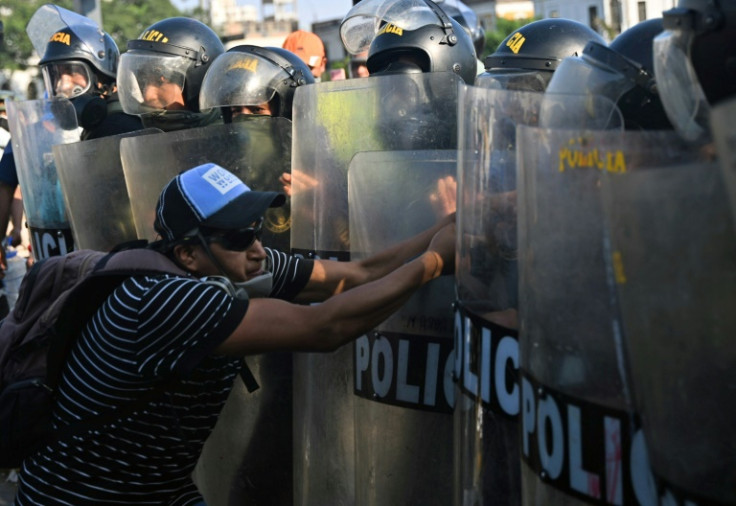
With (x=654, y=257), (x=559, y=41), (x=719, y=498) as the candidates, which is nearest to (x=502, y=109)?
(x=654, y=257)

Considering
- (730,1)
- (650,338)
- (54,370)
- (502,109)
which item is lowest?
(54,370)

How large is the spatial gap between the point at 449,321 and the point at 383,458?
0.45m

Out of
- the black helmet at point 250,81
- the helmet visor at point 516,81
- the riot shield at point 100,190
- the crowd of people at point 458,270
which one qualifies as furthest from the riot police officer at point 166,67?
the helmet visor at point 516,81

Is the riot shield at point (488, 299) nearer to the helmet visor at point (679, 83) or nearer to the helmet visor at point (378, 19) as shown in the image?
the helmet visor at point (679, 83)

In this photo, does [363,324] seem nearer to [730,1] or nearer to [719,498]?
[730,1]

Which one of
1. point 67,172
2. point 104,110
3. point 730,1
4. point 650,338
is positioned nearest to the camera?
point 650,338

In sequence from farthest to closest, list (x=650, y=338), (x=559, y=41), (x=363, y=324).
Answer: (x=559, y=41) → (x=363, y=324) → (x=650, y=338)

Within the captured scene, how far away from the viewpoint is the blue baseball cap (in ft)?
10.9

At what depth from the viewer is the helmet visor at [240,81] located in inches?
203

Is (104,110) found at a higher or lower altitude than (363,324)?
higher

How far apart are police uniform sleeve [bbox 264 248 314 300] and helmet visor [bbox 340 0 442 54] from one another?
1.54m

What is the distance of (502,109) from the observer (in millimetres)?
2801

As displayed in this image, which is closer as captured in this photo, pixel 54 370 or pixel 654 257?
pixel 654 257

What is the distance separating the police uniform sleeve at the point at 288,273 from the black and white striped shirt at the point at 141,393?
44 cm
